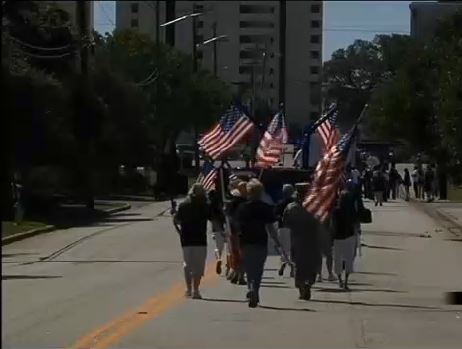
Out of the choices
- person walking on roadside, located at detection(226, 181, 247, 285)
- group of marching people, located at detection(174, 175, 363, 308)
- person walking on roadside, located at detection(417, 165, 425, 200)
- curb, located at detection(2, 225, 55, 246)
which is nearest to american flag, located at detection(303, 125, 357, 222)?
group of marching people, located at detection(174, 175, 363, 308)

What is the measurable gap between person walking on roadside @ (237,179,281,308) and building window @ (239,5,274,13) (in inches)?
99.0

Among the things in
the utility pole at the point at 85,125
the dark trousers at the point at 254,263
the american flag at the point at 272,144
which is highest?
the utility pole at the point at 85,125

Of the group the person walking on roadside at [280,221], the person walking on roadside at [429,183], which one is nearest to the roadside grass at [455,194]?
the person walking on roadside at [429,183]

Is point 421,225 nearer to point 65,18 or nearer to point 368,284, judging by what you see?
point 368,284

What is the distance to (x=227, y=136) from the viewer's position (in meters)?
23.9

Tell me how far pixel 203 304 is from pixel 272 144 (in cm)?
884

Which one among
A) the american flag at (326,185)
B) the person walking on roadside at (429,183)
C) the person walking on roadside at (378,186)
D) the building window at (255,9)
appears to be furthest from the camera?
the person walking on roadside at (429,183)

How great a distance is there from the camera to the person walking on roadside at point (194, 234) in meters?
17.5

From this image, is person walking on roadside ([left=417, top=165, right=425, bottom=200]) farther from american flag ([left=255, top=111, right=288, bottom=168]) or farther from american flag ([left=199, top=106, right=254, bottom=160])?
american flag ([left=199, top=106, right=254, bottom=160])

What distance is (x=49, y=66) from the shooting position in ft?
24.8

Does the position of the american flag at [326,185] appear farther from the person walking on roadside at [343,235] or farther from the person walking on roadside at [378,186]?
the person walking on roadside at [378,186]

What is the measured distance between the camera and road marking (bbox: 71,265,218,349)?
12932 mm

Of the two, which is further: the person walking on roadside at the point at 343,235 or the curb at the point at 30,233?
the curb at the point at 30,233

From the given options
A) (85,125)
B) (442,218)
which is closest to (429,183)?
(442,218)
